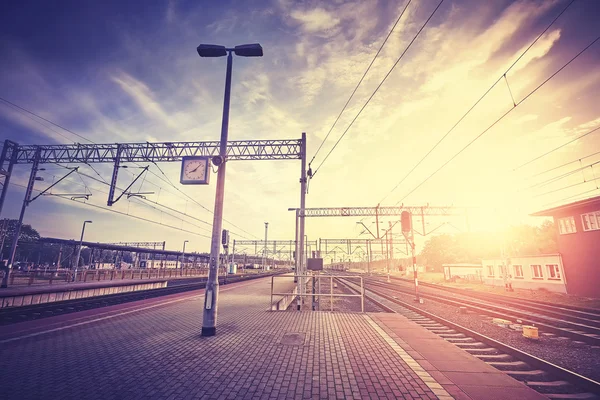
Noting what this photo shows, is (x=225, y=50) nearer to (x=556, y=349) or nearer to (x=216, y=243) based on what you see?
(x=216, y=243)

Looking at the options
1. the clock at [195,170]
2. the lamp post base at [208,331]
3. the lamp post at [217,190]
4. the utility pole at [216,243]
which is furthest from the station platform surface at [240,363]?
the clock at [195,170]

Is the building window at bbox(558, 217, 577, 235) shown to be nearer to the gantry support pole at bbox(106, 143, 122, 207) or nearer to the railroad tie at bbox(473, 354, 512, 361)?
the railroad tie at bbox(473, 354, 512, 361)

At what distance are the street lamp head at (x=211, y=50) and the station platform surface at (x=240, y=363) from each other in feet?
28.9

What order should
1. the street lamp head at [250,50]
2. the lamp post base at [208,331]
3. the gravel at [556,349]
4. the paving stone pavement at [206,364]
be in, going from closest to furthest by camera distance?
1. the paving stone pavement at [206,364]
2. the gravel at [556,349]
3. the lamp post base at [208,331]
4. the street lamp head at [250,50]

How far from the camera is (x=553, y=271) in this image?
2298 cm

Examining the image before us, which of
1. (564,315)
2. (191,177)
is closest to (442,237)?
(564,315)

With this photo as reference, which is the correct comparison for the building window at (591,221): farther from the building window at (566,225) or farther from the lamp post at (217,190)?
the lamp post at (217,190)

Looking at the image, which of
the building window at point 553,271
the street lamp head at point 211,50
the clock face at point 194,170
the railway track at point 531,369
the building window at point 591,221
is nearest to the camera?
the railway track at point 531,369

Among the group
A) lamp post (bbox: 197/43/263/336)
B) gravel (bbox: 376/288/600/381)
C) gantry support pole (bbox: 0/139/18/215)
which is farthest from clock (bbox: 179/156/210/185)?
gantry support pole (bbox: 0/139/18/215)

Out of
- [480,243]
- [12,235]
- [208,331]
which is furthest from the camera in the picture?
[12,235]

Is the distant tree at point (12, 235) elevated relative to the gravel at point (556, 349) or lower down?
elevated

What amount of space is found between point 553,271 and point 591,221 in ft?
19.6

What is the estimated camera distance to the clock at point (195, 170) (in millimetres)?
8617

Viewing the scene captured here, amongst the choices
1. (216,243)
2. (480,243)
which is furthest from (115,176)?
(480,243)
